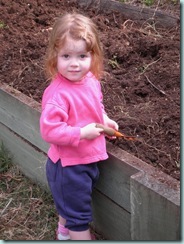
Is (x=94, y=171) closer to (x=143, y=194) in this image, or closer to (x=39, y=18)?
(x=143, y=194)

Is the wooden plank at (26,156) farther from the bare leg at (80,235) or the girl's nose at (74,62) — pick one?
the girl's nose at (74,62)

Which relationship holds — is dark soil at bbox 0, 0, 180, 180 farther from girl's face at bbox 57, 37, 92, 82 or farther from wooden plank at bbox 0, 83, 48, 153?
girl's face at bbox 57, 37, 92, 82

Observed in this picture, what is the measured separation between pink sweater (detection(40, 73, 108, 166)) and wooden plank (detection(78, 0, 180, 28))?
64.0 inches

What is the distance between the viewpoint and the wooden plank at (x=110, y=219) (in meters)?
2.64

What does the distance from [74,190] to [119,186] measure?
0.71 ft

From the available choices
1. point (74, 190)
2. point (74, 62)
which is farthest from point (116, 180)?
point (74, 62)

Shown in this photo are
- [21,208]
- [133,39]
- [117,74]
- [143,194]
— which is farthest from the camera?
[133,39]

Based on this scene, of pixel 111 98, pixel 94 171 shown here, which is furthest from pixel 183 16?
pixel 94 171

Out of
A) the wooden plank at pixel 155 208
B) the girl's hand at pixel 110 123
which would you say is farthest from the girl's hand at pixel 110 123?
the wooden plank at pixel 155 208

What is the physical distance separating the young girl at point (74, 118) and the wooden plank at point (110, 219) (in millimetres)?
124

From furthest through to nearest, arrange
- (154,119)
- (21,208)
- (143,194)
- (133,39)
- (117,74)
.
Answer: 1. (133,39)
2. (117,74)
3. (21,208)
4. (154,119)
5. (143,194)

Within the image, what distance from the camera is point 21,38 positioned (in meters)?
4.05

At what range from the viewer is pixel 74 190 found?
258cm

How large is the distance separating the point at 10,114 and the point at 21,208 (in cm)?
60
